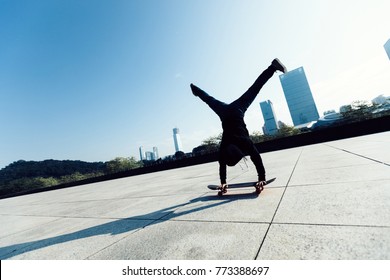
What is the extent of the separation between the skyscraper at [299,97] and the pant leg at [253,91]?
210 m

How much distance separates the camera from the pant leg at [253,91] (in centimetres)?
369

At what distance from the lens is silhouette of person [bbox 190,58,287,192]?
3.56 meters

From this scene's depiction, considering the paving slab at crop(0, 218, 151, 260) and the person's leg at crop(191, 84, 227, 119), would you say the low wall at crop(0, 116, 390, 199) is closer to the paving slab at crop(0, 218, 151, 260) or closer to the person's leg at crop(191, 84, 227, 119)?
the person's leg at crop(191, 84, 227, 119)

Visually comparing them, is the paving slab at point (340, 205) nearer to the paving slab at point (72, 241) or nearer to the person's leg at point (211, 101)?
the person's leg at point (211, 101)

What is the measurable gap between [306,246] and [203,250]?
908mm

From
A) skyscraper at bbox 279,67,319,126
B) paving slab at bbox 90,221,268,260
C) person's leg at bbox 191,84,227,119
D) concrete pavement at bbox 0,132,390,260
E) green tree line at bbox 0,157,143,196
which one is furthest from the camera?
skyscraper at bbox 279,67,319,126

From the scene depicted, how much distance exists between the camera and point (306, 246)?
5.35ft

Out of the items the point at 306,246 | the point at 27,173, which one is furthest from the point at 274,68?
the point at 27,173

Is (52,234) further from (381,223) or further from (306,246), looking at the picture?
(381,223)

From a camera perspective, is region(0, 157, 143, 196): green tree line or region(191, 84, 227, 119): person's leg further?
region(0, 157, 143, 196): green tree line

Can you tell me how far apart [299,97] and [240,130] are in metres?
215

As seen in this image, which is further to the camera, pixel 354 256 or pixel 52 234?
pixel 52 234

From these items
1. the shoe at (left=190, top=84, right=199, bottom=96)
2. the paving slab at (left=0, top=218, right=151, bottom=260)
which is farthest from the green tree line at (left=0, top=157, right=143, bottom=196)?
the shoe at (left=190, top=84, right=199, bottom=96)
